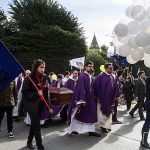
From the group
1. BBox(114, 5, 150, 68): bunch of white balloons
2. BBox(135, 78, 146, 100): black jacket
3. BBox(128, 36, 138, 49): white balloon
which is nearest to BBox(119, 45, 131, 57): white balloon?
BBox(114, 5, 150, 68): bunch of white balloons

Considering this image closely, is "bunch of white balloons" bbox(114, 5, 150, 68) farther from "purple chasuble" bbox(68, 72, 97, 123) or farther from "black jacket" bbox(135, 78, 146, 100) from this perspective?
"black jacket" bbox(135, 78, 146, 100)

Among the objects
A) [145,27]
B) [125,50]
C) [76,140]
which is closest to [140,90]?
[76,140]

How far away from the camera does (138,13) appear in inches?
271

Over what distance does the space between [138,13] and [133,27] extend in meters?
0.33

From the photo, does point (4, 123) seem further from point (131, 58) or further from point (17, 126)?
point (131, 58)

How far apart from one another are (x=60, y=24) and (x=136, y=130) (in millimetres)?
27896

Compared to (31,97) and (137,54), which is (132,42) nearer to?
(137,54)

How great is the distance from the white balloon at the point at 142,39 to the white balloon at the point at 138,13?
30 centimetres

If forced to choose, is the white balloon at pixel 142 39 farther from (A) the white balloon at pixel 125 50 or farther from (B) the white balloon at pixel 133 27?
(A) the white balloon at pixel 125 50

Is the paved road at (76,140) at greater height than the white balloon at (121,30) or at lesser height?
lesser

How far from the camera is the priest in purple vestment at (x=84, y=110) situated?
9.56 meters

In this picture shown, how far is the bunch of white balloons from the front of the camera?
6.83m

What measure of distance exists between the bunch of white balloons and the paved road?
2.14 m

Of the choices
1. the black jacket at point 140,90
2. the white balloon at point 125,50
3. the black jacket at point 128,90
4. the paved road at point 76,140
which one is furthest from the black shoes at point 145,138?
the black jacket at point 128,90
